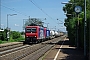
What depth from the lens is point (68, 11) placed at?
241 ft

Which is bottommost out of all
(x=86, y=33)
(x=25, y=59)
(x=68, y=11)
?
(x=25, y=59)

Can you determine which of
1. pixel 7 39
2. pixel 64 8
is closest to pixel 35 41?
pixel 7 39

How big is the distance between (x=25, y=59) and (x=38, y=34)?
84.4 feet

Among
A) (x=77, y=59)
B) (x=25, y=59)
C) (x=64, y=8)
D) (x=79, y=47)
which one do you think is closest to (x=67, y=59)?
(x=77, y=59)

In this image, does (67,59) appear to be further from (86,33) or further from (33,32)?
(33,32)

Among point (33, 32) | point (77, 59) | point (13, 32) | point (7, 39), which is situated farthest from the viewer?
point (13, 32)

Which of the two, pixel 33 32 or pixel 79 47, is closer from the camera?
pixel 79 47

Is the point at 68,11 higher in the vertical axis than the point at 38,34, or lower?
higher

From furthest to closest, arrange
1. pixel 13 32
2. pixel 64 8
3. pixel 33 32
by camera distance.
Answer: pixel 64 8 → pixel 13 32 → pixel 33 32

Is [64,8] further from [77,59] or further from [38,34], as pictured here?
[77,59]

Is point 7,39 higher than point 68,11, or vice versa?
point 68,11

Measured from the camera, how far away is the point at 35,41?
46.8m

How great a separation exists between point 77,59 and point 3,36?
141 feet

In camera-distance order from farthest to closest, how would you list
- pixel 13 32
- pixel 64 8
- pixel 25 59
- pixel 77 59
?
1. pixel 64 8
2. pixel 13 32
3. pixel 25 59
4. pixel 77 59
